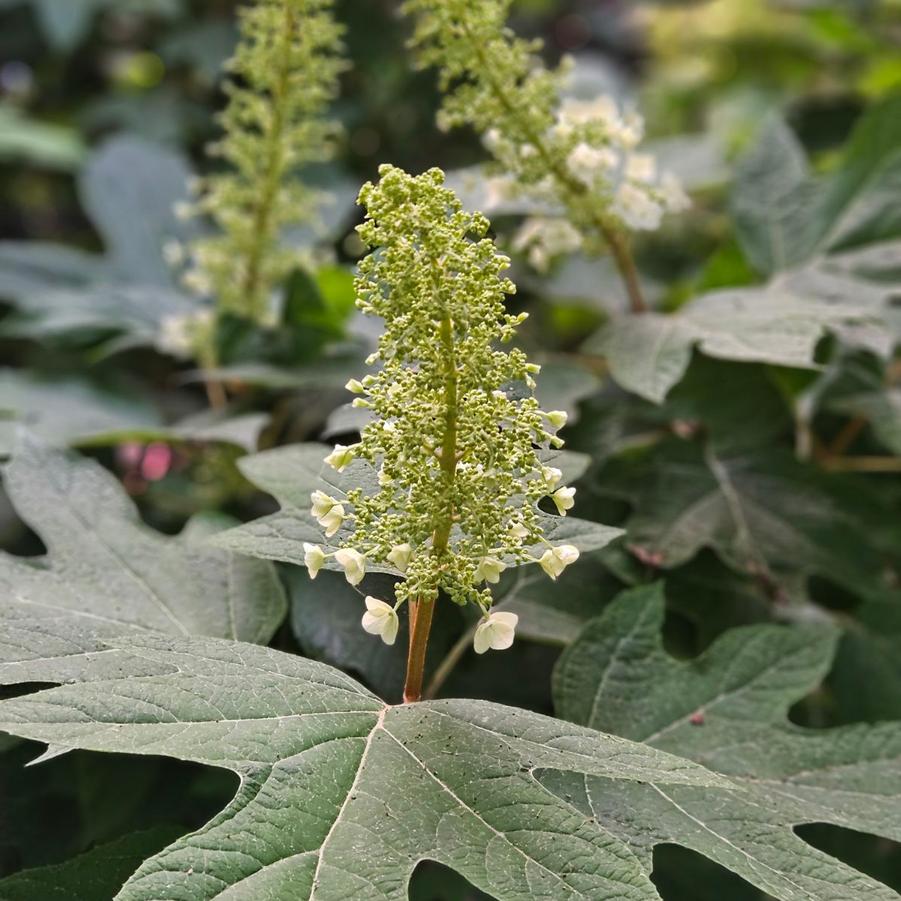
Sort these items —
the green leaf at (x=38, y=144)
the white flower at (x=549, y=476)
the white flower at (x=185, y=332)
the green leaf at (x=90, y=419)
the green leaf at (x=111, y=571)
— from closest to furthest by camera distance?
the white flower at (x=549, y=476), the green leaf at (x=111, y=571), the green leaf at (x=90, y=419), the white flower at (x=185, y=332), the green leaf at (x=38, y=144)

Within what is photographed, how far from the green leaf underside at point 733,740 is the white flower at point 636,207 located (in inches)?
16.6

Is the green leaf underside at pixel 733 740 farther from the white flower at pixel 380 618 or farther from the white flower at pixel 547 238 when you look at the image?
the white flower at pixel 547 238

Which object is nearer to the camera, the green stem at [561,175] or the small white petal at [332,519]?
the small white petal at [332,519]

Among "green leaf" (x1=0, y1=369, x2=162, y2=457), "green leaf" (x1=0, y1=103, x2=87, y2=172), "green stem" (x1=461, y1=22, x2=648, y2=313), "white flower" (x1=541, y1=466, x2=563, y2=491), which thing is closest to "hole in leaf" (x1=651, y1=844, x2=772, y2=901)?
"white flower" (x1=541, y1=466, x2=563, y2=491)

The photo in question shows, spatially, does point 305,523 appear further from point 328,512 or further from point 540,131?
point 540,131

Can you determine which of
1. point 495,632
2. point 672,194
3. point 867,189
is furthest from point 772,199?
point 495,632

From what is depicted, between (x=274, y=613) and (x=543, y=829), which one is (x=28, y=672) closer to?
(x=274, y=613)

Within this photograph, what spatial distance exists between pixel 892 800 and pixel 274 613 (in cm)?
50

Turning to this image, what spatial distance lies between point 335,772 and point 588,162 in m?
0.65

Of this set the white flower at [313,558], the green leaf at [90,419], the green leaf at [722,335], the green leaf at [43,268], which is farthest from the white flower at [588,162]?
the green leaf at [43,268]

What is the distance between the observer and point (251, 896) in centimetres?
52

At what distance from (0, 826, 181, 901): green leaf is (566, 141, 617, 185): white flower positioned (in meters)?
0.72

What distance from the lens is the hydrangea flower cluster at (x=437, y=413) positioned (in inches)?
23.6

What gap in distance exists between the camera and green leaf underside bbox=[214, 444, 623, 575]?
71 cm
